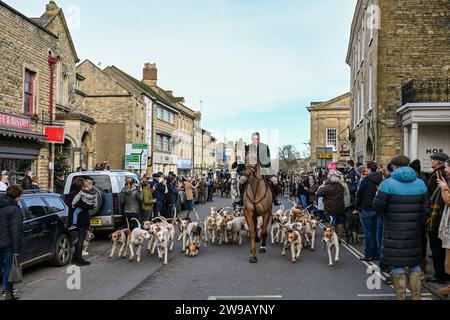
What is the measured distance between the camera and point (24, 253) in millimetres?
7852

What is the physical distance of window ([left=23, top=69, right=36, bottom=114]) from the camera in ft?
63.4

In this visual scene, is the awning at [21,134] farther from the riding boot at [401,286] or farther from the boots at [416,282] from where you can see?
the boots at [416,282]

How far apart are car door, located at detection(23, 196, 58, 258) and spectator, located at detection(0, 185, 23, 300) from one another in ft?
4.98

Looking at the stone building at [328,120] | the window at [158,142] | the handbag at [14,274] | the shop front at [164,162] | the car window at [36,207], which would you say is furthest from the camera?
the stone building at [328,120]

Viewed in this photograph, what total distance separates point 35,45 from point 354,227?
16.0 metres

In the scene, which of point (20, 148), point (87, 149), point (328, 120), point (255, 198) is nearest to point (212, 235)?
point (255, 198)

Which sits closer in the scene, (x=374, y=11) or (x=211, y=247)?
(x=211, y=247)

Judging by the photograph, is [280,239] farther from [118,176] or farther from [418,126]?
[418,126]

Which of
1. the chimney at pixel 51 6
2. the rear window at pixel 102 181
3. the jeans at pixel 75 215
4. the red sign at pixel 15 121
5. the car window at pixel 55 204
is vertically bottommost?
the jeans at pixel 75 215

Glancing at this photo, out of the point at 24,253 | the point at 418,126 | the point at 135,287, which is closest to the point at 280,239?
the point at 135,287

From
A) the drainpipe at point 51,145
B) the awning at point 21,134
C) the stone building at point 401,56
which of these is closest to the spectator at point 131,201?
the awning at point 21,134

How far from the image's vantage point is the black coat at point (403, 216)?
5.51 m

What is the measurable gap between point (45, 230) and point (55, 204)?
40.7 inches

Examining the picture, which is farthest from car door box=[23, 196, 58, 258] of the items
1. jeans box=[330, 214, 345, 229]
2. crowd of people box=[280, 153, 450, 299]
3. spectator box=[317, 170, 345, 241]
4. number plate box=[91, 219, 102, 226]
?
jeans box=[330, 214, 345, 229]
